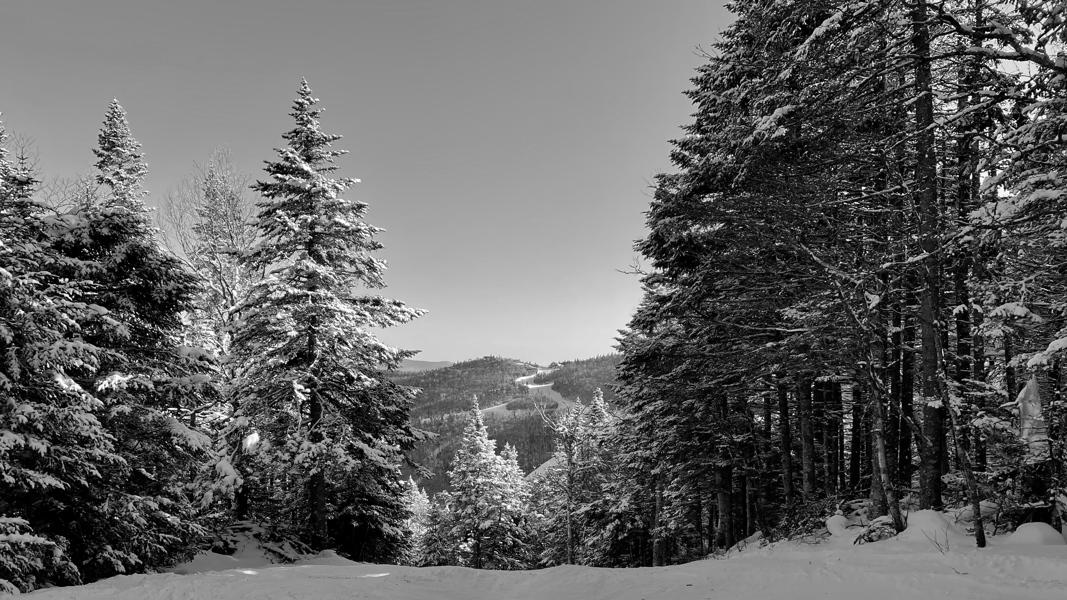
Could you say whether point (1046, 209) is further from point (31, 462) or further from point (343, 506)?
point (343, 506)

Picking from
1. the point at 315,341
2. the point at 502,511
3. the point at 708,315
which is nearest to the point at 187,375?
the point at 315,341

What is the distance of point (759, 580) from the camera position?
6.61 m

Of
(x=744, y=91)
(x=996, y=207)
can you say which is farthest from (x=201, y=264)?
(x=996, y=207)

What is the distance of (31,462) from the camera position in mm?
8281

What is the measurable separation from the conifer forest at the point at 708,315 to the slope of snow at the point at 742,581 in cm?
88

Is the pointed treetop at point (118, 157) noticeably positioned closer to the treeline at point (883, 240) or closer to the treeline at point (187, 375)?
the treeline at point (187, 375)

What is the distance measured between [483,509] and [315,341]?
22.5 meters

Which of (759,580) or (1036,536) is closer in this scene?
(759,580)

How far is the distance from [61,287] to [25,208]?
7.02 feet

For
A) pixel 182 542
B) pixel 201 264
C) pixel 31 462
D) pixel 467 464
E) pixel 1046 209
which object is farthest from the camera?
pixel 467 464

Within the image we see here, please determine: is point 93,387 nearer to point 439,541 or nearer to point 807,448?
point 807,448

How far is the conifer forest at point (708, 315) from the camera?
291 inches

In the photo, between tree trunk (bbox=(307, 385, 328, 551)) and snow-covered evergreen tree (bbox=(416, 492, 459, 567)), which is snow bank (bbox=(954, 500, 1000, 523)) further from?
snow-covered evergreen tree (bbox=(416, 492, 459, 567))

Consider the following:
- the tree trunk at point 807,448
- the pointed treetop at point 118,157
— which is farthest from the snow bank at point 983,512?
the pointed treetop at point 118,157
